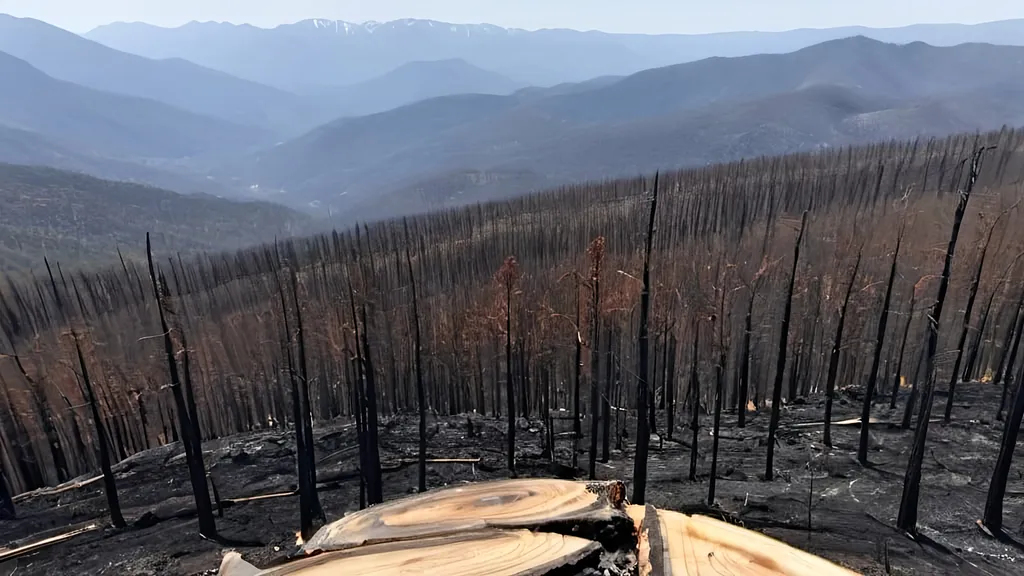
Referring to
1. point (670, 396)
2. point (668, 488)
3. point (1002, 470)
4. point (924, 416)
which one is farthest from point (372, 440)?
point (1002, 470)

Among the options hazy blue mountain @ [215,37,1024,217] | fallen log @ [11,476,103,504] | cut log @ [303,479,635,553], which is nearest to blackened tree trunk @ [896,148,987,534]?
cut log @ [303,479,635,553]

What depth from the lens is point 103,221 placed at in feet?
220

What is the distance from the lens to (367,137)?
639 ft

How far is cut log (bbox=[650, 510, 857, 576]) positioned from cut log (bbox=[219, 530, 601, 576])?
0.38 m

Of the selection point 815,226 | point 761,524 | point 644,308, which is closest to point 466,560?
point 644,308

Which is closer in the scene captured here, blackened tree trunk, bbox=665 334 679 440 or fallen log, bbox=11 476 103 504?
fallen log, bbox=11 476 103 504

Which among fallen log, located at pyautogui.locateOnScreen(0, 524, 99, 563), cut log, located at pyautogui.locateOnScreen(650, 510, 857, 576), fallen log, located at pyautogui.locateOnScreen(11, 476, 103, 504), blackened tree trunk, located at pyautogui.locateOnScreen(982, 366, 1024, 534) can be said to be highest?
cut log, located at pyautogui.locateOnScreen(650, 510, 857, 576)

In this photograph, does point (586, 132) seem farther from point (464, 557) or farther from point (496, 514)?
point (464, 557)

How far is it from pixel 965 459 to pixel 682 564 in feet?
39.2

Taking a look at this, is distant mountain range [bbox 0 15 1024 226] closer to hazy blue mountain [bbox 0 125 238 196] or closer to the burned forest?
hazy blue mountain [bbox 0 125 238 196]

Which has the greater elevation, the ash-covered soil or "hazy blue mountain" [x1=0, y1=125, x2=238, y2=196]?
"hazy blue mountain" [x1=0, y1=125, x2=238, y2=196]

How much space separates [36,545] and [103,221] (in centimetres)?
7151

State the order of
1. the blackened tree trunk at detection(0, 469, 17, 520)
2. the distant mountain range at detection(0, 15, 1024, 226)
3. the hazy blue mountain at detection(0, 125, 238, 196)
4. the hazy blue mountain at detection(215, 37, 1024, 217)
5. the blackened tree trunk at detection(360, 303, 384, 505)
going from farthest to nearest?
the hazy blue mountain at detection(0, 125, 238, 196) < the distant mountain range at detection(0, 15, 1024, 226) < the hazy blue mountain at detection(215, 37, 1024, 217) < the blackened tree trunk at detection(0, 469, 17, 520) < the blackened tree trunk at detection(360, 303, 384, 505)

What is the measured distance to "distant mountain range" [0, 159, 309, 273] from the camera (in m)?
53.8
